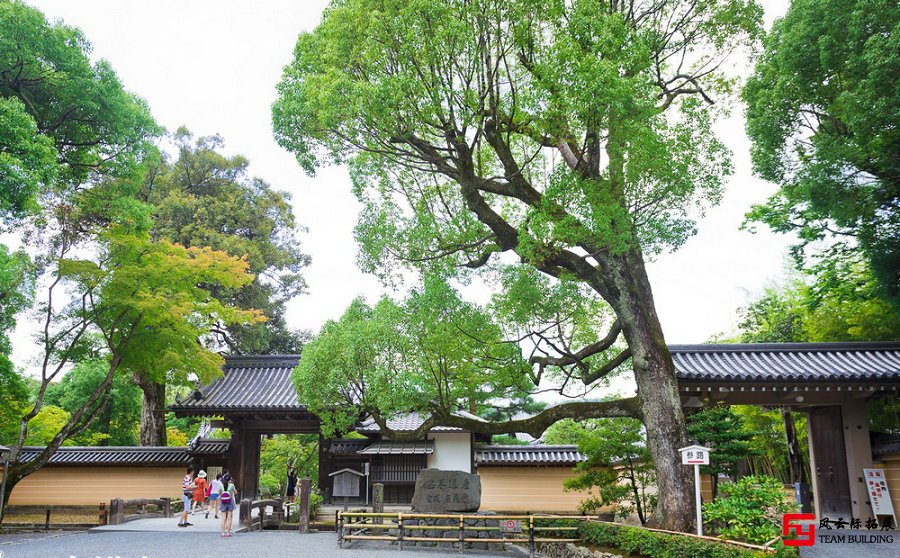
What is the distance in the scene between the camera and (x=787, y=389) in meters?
13.2

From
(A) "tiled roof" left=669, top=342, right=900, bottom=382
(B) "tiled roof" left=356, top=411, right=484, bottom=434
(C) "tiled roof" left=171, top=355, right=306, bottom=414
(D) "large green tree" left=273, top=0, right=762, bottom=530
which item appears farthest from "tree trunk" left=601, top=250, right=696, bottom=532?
(C) "tiled roof" left=171, top=355, right=306, bottom=414

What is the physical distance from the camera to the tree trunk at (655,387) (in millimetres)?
9969

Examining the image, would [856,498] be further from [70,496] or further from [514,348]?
[70,496]

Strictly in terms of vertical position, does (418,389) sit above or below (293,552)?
above

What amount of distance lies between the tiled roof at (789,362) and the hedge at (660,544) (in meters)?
3.67

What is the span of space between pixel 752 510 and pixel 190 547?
929cm

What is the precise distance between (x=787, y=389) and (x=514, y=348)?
6.40m

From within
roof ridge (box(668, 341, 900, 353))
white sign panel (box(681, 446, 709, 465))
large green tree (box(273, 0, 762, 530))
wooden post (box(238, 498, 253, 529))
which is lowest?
wooden post (box(238, 498, 253, 529))

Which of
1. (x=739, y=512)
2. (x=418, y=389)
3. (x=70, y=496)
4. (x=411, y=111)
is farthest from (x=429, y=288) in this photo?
(x=70, y=496)

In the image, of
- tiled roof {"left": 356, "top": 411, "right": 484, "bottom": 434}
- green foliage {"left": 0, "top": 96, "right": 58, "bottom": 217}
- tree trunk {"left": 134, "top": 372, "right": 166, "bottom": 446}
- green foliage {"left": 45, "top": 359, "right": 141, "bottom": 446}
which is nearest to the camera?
green foliage {"left": 0, "top": 96, "right": 58, "bottom": 217}

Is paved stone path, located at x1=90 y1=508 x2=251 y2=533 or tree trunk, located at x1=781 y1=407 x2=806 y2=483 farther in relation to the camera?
tree trunk, located at x1=781 y1=407 x2=806 y2=483

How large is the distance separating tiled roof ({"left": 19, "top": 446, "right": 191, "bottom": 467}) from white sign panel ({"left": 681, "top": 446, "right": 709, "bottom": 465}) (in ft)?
50.9

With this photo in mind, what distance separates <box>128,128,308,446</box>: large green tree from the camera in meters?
25.1

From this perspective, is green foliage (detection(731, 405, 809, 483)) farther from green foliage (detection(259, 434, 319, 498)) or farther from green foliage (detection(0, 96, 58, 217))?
green foliage (detection(0, 96, 58, 217))
